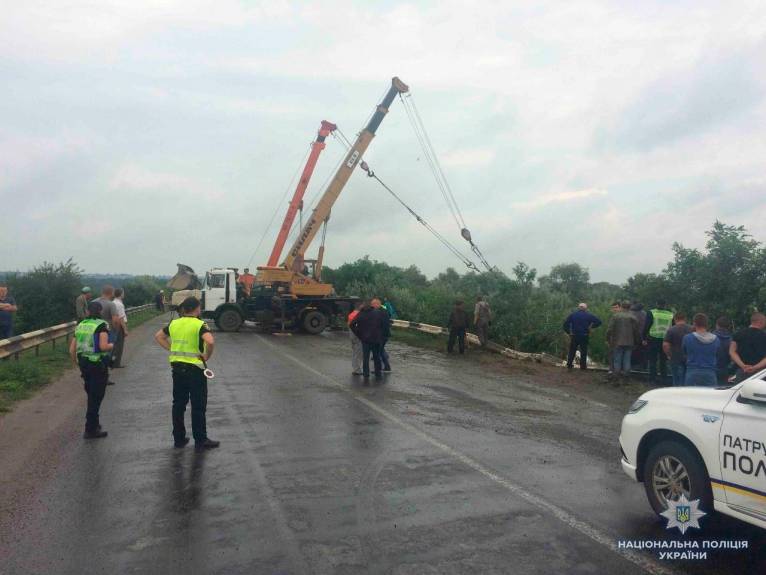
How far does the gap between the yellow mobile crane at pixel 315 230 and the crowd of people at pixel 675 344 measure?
14.5 meters

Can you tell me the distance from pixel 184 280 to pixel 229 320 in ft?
22.0

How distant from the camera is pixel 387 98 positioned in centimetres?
2766

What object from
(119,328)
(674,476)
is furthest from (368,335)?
(674,476)

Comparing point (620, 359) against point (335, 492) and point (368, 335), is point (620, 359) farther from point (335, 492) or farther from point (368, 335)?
point (335, 492)

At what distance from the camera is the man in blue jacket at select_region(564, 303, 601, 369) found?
49.4 feet

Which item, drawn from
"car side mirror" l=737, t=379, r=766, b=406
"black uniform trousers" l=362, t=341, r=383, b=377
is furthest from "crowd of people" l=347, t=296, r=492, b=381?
"car side mirror" l=737, t=379, r=766, b=406

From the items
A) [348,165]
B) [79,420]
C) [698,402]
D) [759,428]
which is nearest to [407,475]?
[698,402]

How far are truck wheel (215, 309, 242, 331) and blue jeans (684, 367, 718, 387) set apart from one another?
2120 cm

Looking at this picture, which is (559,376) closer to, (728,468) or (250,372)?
(250,372)

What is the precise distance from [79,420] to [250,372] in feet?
17.9

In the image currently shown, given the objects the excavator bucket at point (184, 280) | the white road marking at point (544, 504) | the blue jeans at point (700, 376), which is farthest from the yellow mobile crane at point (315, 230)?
the blue jeans at point (700, 376)

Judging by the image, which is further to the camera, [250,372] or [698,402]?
[250,372]

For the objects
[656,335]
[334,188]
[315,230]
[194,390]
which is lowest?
[194,390]

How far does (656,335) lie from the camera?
44.2 ft
